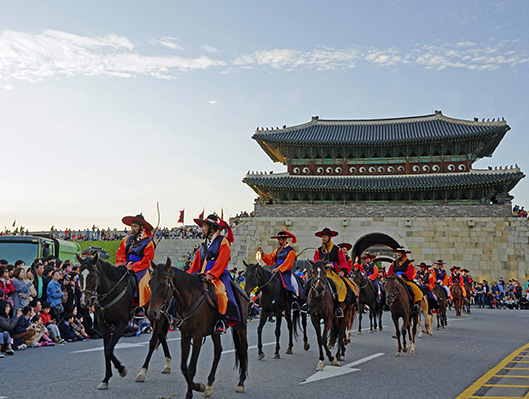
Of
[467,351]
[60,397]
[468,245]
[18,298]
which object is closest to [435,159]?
[468,245]

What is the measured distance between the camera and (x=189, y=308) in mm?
6262


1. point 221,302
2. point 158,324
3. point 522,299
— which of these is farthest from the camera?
point 522,299

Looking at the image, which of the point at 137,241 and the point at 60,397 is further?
the point at 137,241

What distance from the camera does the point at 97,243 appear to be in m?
49.8

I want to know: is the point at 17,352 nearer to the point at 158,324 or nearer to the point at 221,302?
the point at 158,324

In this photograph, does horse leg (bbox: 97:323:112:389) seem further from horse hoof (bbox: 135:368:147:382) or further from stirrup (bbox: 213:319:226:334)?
stirrup (bbox: 213:319:226:334)

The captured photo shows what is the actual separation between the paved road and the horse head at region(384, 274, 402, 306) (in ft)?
3.87

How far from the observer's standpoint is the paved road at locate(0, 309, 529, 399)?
6539 mm

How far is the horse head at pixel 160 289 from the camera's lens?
5.89 metres

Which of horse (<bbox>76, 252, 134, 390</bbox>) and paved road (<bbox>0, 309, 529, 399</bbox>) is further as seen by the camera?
horse (<bbox>76, 252, 134, 390</bbox>)

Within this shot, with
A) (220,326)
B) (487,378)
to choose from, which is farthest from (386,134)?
(220,326)

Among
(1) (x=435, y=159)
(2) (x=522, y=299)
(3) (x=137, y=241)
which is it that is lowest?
(2) (x=522, y=299)

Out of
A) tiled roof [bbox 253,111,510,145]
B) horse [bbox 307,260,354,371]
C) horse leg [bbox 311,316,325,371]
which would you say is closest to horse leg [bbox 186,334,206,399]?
horse leg [bbox 311,316,325,371]

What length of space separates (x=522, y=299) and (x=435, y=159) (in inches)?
453
